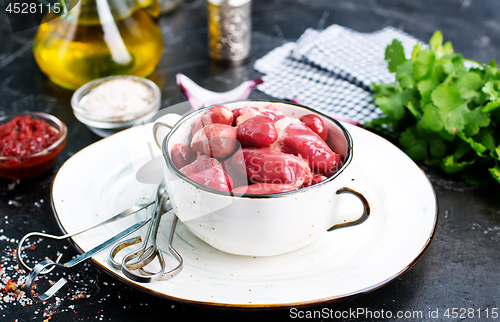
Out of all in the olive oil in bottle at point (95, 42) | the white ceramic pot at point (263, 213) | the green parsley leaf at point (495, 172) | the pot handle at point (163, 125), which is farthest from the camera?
the olive oil in bottle at point (95, 42)

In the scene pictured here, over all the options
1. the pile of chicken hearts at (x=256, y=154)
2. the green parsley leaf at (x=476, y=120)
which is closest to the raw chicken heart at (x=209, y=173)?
the pile of chicken hearts at (x=256, y=154)

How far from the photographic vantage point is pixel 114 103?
100 cm

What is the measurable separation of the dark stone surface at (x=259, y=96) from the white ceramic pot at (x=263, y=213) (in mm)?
95

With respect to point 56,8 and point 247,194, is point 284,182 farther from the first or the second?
point 56,8

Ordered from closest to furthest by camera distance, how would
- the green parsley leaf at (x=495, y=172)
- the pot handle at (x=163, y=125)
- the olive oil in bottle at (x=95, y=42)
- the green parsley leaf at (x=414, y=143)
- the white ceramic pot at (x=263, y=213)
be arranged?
the white ceramic pot at (x=263, y=213), the pot handle at (x=163, y=125), the green parsley leaf at (x=495, y=172), the green parsley leaf at (x=414, y=143), the olive oil in bottle at (x=95, y=42)

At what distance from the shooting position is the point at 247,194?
519 mm

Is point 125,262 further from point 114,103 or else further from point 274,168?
point 114,103

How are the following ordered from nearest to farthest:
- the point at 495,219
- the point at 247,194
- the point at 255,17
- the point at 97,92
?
1. the point at 247,194
2. the point at 495,219
3. the point at 97,92
4. the point at 255,17

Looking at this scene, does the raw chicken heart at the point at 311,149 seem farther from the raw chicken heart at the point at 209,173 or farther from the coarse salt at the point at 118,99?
the coarse salt at the point at 118,99

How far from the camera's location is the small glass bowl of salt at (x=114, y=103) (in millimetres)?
955

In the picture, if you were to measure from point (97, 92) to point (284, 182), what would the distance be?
650 mm

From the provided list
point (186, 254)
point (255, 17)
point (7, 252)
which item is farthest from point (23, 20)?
point (186, 254)

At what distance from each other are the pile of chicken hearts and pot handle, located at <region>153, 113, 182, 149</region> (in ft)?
0.23

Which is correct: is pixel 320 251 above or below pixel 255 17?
above
